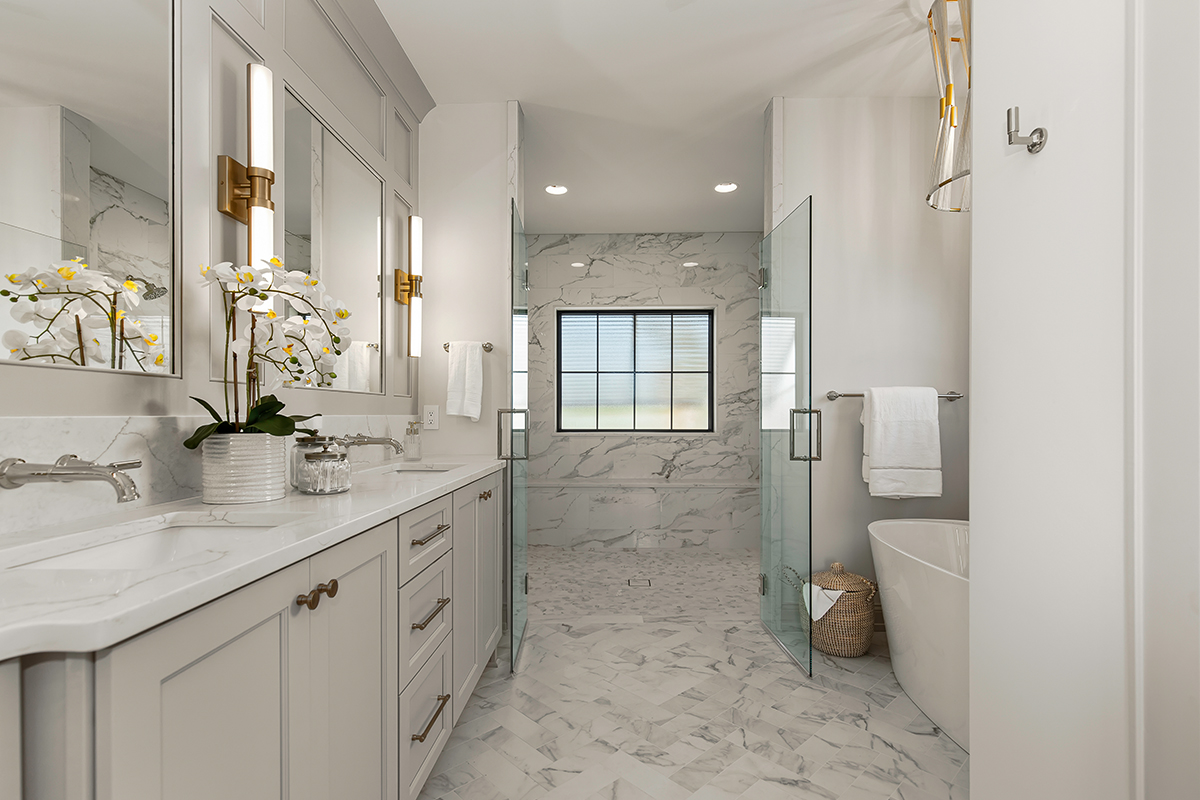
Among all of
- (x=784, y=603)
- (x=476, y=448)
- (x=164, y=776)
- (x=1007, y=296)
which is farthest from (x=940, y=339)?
(x=164, y=776)

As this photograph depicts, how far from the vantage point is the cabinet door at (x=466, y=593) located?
5.77 ft

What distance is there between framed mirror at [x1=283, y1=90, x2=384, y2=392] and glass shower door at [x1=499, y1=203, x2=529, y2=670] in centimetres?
57

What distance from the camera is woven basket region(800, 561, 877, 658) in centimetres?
251

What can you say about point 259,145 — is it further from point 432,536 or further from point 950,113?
point 950,113

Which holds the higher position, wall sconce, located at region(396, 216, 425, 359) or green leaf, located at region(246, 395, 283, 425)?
wall sconce, located at region(396, 216, 425, 359)

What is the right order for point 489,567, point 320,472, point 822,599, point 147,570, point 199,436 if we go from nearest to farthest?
point 147,570, point 199,436, point 320,472, point 489,567, point 822,599

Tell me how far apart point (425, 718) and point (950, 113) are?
2.49 metres

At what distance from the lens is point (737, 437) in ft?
16.1

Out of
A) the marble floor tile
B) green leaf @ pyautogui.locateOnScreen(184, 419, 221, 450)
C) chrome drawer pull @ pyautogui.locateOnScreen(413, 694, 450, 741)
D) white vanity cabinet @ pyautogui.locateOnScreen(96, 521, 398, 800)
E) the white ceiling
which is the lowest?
the marble floor tile

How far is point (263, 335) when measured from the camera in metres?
1.37

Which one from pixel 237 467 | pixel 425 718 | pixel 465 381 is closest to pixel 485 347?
pixel 465 381

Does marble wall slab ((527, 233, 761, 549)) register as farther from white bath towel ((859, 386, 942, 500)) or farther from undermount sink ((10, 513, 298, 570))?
undermount sink ((10, 513, 298, 570))

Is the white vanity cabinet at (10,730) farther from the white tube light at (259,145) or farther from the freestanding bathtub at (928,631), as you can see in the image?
the freestanding bathtub at (928,631)

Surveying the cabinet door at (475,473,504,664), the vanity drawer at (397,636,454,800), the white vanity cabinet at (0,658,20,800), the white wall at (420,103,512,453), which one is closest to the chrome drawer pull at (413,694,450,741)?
the vanity drawer at (397,636,454,800)
